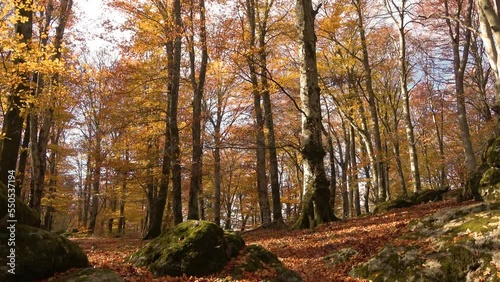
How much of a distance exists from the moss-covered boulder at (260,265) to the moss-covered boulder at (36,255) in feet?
8.21

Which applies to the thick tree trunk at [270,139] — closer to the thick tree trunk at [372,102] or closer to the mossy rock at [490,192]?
the thick tree trunk at [372,102]

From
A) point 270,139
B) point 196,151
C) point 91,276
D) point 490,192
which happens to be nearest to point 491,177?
point 490,192

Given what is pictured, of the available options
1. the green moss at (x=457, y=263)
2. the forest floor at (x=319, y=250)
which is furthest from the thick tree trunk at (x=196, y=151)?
the green moss at (x=457, y=263)

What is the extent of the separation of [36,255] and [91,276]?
2.97 feet

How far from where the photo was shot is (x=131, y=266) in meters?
5.88

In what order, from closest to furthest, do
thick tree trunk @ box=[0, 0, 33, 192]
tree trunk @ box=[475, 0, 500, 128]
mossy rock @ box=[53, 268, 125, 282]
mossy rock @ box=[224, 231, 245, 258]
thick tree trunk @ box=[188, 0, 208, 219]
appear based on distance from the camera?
mossy rock @ box=[53, 268, 125, 282] → mossy rock @ box=[224, 231, 245, 258] → tree trunk @ box=[475, 0, 500, 128] → thick tree trunk @ box=[0, 0, 33, 192] → thick tree trunk @ box=[188, 0, 208, 219]

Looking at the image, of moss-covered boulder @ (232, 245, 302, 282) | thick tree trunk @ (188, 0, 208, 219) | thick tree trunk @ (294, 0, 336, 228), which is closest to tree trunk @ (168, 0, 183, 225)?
thick tree trunk @ (188, 0, 208, 219)

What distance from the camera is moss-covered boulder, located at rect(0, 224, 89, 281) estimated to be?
14.3ft

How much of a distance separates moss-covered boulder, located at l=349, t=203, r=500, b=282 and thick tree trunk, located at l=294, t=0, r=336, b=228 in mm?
3908

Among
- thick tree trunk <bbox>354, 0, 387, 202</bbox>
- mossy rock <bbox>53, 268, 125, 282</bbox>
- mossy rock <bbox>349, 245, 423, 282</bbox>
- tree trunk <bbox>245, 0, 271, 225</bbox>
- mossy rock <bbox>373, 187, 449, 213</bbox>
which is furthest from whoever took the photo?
thick tree trunk <bbox>354, 0, 387, 202</bbox>

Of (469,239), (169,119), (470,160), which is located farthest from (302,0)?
(470,160)

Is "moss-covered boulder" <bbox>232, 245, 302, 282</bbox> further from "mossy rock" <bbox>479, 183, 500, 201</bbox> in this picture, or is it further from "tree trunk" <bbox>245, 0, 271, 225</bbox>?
"tree trunk" <bbox>245, 0, 271, 225</bbox>

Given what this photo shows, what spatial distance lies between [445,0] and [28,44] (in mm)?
16679

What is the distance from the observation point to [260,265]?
5742 millimetres
